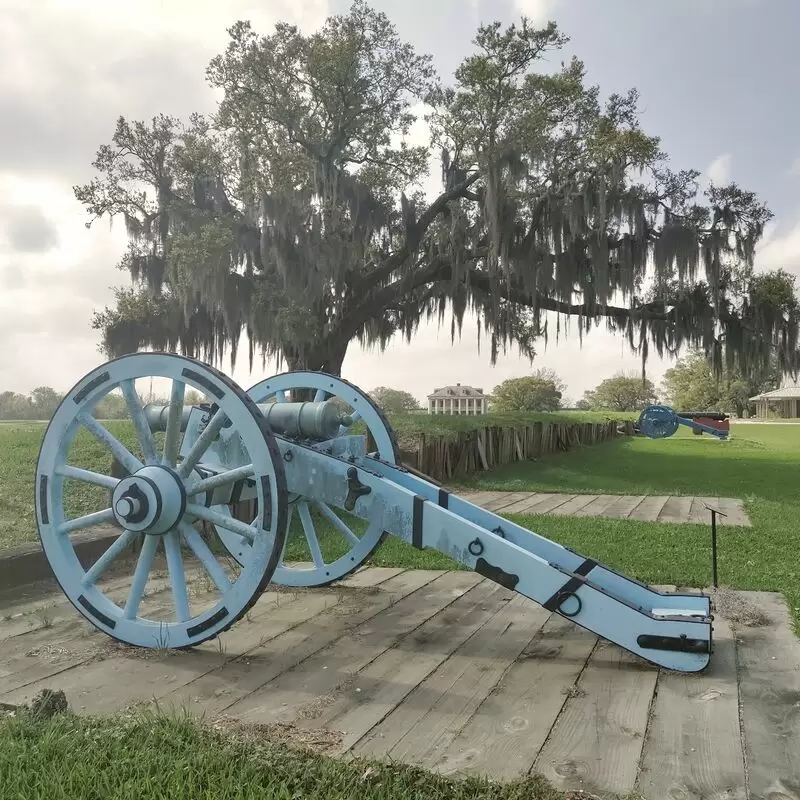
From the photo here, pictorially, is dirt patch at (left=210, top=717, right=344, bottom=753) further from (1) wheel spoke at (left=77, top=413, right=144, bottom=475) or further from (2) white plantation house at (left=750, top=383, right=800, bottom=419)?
(2) white plantation house at (left=750, top=383, right=800, bottom=419)

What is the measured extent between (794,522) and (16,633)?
21.9 feet

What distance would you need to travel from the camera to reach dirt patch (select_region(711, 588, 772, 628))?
3.57 meters

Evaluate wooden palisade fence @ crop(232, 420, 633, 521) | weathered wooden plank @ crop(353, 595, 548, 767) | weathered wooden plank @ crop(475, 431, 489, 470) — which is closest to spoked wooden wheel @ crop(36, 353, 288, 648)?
weathered wooden plank @ crop(353, 595, 548, 767)

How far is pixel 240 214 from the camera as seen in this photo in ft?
46.9

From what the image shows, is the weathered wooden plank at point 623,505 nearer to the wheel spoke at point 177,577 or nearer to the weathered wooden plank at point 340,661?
the weathered wooden plank at point 340,661

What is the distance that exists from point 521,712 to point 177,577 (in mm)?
1517

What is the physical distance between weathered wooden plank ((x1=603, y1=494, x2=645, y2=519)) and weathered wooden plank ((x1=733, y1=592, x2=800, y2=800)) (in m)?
4.14

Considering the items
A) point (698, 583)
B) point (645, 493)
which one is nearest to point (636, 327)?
point (645, 493)

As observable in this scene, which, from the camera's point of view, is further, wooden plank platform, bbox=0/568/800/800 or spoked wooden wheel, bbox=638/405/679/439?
spoked wooden wheel, bbox=638/405/679/439

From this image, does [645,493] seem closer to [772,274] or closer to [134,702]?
[772,274]

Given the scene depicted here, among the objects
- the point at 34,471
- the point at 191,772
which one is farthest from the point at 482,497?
the point at 191,772

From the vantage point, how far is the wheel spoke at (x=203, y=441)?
3.09 m

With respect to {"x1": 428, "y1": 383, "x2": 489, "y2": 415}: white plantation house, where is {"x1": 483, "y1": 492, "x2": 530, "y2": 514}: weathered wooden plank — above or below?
below

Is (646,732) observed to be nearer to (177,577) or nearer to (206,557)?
(206,557)
